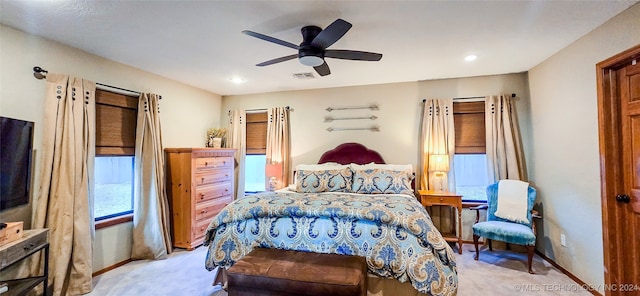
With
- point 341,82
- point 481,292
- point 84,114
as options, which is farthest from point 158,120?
point 481,292

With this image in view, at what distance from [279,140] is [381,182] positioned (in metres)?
2.04

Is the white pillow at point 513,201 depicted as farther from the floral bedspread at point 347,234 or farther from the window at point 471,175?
the floral bedspread at point 347,234

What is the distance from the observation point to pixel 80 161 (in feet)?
8.96

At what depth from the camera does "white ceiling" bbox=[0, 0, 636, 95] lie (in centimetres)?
209

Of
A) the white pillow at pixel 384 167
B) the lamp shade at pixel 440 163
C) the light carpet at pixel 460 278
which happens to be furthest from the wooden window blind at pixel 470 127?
the light carpet at pixel 460 278

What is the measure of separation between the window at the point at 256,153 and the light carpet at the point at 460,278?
179cm

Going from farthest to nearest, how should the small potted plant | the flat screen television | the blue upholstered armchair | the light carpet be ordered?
1. the small potted plant
2. the blue upholstered armchair
3. the light carpet
4. the flat screen television

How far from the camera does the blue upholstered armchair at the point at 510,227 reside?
294cm

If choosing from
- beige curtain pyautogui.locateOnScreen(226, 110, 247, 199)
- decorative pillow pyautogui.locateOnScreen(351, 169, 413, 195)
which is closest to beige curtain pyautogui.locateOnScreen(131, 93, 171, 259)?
beige curtain pyautogui.locateOnScreen(226, 110, 247, 199)

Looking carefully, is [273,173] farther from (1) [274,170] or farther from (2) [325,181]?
(2) [325,181]

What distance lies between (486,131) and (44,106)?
5.21m

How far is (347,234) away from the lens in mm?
2332

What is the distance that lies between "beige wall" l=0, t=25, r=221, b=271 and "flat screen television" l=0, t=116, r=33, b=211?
7.7 inches

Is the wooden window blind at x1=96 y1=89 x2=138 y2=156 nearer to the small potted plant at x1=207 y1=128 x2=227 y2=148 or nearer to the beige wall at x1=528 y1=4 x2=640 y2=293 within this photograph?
the small potted plant at x1=207 y1=128 x2=227 y2=148
